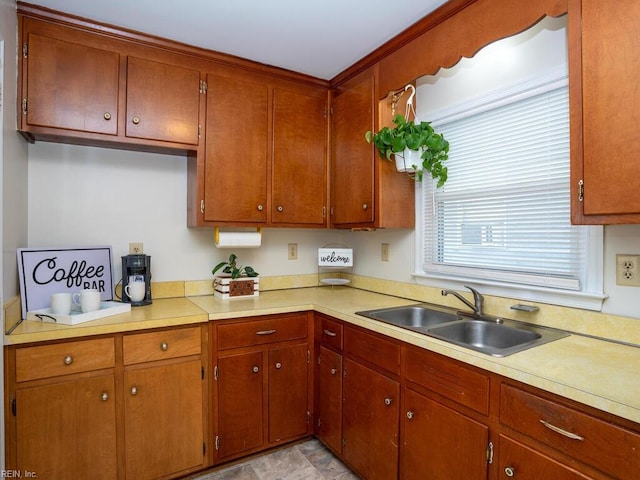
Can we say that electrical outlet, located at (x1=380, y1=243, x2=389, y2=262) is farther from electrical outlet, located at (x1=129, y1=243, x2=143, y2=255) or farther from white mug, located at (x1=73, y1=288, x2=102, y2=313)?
white mug, located at (x1=73, y1=288, x2=102, y2=313)

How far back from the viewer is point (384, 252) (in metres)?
2.66

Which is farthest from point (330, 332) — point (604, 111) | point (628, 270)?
point (604, 111)

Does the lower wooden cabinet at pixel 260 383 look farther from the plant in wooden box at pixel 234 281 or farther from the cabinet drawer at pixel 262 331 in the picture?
the plant in wooden box at pixel 234 281

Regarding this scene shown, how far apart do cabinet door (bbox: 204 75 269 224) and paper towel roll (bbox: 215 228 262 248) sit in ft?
0.38

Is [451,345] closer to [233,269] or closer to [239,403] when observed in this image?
[239,403]

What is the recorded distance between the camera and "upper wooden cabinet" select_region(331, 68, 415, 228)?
7.50 feet

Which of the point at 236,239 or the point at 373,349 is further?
the point at 236,239

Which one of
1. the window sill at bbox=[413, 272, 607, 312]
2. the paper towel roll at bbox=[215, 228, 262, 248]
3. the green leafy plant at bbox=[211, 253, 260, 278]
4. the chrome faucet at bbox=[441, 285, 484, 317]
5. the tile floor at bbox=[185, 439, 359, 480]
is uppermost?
the paper towel roll at bbox=[215, 228, 262, 248]

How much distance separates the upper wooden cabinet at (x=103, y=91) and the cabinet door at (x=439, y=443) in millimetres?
1874

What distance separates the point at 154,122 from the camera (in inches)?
83.9

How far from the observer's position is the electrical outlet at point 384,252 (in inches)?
104

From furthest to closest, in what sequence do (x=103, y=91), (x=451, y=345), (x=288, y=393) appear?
(x=288, y=393), (x=103, y=91), (x=451, y=345)

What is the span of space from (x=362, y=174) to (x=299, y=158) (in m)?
0.49

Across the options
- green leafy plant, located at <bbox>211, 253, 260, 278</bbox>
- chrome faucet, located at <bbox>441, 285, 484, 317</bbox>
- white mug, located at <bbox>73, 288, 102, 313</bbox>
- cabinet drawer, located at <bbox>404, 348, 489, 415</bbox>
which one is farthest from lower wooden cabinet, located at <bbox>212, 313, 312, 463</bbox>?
chrome faucet, located at <bbox>441, 285, 484, 317</bbox>
